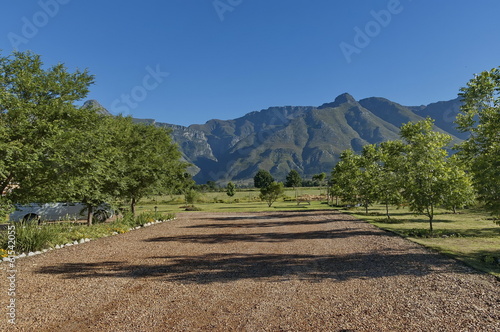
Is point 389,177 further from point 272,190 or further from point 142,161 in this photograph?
point 272,190

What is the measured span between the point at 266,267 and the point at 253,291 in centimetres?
245

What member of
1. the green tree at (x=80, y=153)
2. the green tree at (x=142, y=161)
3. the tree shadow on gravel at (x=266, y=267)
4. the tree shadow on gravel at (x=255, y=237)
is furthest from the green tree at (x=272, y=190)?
the tree shadow on gravel at (x=266, y=267)

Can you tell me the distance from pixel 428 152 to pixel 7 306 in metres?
18.1

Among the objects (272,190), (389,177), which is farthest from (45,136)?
(272,190)

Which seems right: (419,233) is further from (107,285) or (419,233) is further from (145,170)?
(145,170)

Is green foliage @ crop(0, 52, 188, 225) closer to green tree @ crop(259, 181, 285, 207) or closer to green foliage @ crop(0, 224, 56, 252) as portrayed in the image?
green foliage @ crop(0, 224, 56, 252)

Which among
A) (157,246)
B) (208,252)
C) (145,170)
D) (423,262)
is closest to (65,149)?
(157,246)

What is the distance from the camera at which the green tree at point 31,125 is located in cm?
1215

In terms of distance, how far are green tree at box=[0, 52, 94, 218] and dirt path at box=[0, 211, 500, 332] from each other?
11.1 feet

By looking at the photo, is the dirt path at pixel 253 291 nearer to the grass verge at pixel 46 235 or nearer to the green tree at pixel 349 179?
the grass verge at pixel 46 235

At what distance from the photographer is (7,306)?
6.52 m

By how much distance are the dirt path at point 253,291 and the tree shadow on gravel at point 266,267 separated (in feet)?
0.11

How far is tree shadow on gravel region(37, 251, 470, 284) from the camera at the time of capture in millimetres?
8789

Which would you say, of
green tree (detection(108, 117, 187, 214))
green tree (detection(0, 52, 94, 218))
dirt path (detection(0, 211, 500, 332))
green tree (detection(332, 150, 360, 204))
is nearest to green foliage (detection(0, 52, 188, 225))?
green tree (detection(0, 52, 94, 218))
